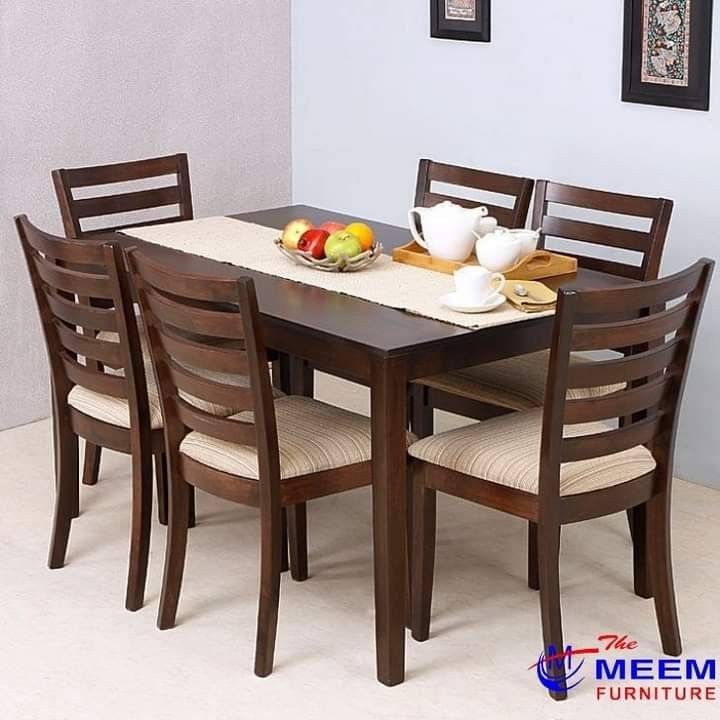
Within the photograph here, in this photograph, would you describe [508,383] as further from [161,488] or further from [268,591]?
[161,488]

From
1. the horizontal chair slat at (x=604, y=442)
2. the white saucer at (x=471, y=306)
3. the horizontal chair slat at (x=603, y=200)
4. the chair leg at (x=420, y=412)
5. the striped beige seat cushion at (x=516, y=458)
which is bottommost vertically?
the chair leg at (x=420, y=412)

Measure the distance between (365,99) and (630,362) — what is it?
238 centimetres

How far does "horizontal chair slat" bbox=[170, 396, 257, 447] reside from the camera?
2.89 m

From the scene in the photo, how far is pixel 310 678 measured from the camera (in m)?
2.96

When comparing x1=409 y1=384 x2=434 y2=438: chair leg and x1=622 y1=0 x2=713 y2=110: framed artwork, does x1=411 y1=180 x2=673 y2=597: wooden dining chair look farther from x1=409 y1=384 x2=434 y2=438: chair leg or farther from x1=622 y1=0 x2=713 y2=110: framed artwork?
x1=622 y1=0 x2=713 y2=110: framed artwork

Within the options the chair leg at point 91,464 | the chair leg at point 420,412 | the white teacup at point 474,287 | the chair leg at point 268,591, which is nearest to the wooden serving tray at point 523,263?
the white teacup at point 474,287

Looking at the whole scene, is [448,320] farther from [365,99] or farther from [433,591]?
[365,99]

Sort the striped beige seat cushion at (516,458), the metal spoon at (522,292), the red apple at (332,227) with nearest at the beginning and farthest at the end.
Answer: the striped beige seat cushion at (516,458) → the metal spoon at (522,292) → the red apple at (332,227)

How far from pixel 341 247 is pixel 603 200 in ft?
2.37

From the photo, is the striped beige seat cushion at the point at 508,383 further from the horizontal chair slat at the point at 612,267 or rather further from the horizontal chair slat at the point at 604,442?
the horizontal chair slat at the point at 604,442

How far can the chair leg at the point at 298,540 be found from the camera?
3.35 meters

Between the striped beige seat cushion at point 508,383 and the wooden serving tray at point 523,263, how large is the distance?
0.23m

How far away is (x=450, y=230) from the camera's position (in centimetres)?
334

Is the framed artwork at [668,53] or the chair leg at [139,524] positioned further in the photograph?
the framed artwork at [668,53]
